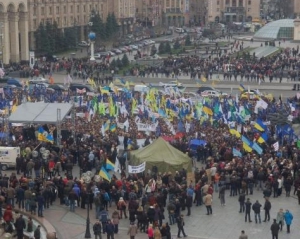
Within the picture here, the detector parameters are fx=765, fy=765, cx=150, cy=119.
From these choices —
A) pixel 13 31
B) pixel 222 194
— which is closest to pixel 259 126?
pixel 222 194

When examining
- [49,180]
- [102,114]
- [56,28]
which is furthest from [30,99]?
[56,28]

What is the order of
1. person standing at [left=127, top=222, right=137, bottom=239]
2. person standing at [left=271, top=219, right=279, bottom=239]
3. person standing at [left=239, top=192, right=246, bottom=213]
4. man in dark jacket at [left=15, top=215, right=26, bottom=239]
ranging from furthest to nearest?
person standing at [left=239, top=192, right=246, bottom=213]
man in dark jacket at [left=15, top=215, right=26, bottom=239]
person standing at [left=271, top=219, right=279, bottom=239]
person standing at [left=127, top=222, right=137, bottom=239]

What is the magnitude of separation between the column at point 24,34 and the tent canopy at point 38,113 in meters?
35.2

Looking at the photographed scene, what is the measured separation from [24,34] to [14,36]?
188 centimetres

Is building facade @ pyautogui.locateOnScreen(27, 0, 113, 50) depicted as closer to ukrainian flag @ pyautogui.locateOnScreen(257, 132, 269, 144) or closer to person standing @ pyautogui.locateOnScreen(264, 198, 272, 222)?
ukrainian flag @ pyautogui.locateOnScreen(257, 132, 269, 144)

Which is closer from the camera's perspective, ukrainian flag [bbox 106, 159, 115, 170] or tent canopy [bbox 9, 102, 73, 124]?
ukrainian flag [bbox 106, 159, 115, 170]

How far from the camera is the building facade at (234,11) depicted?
128 meters

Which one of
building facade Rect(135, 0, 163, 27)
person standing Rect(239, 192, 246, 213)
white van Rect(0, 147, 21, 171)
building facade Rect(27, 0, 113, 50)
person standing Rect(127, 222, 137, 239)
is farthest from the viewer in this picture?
building facade Rect(135, 0, 163, 27)

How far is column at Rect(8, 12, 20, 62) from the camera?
217ft

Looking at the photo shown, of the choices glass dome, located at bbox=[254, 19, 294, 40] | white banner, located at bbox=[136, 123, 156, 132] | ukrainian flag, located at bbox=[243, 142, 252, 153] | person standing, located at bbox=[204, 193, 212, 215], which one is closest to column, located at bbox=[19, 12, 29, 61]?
glass dome, located at bbox=[254, 19, 294, 40]

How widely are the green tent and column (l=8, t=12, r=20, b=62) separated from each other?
40.7 m

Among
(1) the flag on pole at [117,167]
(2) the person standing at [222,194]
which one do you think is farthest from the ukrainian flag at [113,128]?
(2) the person standing at [222,194]

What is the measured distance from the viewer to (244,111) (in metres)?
35.2

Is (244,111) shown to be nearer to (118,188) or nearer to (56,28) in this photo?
(118,188)
